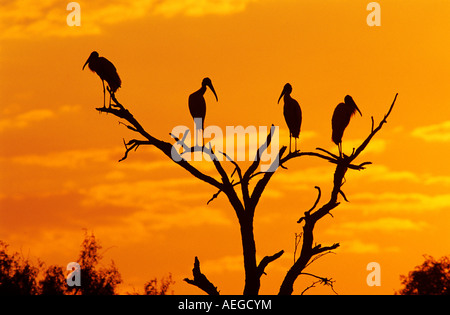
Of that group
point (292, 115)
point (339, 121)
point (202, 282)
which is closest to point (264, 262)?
point (202, 282)

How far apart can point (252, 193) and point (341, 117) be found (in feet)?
18.7

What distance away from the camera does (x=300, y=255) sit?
2039 cm

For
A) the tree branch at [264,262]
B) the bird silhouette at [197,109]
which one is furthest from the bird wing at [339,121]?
the tree branch at [264,262]

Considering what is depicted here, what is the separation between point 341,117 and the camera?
979 inches

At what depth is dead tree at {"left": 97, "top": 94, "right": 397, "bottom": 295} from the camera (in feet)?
64.0

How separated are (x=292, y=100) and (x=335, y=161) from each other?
184 inches

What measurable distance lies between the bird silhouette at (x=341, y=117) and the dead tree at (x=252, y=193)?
4567 millimetres

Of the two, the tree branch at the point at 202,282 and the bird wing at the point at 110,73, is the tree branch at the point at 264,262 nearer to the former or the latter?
the tree branch at the point at 202,282

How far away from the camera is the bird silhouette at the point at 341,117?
81.3 ft

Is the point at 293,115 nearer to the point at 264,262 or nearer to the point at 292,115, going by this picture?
the point at 292,115

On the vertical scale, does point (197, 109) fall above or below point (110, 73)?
below
